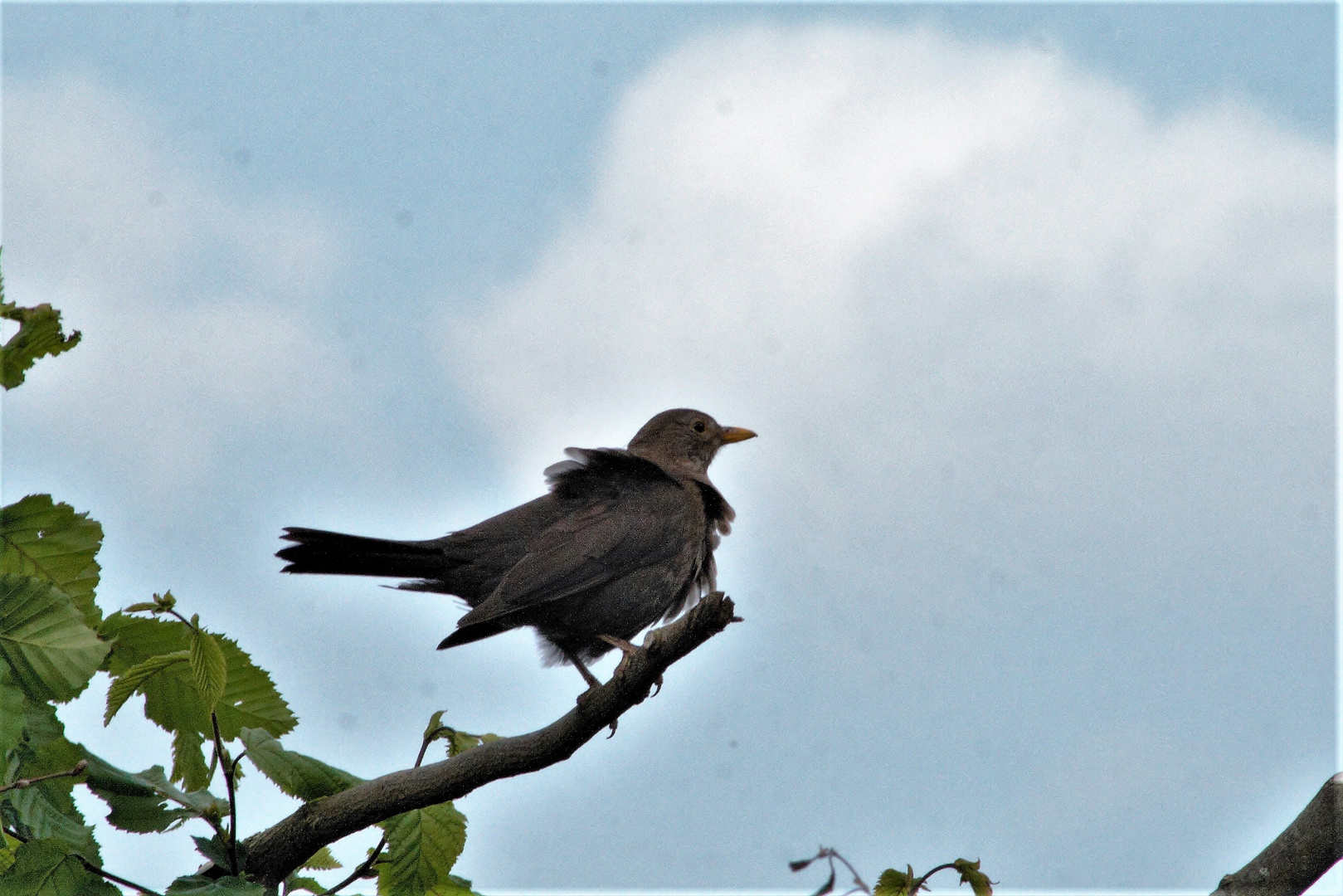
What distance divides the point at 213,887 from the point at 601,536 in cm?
294

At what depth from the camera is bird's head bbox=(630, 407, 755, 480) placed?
7.16m

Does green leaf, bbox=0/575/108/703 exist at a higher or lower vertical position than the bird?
lower

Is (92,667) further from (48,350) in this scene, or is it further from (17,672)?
(48,350)

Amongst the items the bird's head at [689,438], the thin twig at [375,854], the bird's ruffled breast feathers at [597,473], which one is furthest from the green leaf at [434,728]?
the bird's head at [689,438]

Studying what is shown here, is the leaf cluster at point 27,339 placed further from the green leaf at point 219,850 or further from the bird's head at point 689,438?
the bird's head at point 689,438

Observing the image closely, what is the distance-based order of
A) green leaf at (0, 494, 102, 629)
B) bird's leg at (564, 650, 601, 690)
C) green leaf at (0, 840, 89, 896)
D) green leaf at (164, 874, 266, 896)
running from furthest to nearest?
bird's leg at (564, 650, 601, 690)
green leaf at (0, 494, 102, 629)
green leaf at (164, 874, 266, 896)
green leaf at (0, 840, 89, 896)

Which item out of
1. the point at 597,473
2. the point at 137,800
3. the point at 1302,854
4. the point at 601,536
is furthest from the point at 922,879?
the point at 597,473

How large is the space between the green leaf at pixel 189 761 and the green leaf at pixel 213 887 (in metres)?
0.28

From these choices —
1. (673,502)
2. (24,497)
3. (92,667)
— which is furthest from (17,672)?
(673,502)

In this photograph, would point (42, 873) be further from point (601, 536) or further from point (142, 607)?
point (601, 536)

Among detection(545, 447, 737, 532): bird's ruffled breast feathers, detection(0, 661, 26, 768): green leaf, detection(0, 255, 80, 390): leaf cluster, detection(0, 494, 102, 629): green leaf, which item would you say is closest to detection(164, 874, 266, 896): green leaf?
detection(0, 661, 26, 768): green leaf

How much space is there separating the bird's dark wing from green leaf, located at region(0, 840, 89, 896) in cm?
243

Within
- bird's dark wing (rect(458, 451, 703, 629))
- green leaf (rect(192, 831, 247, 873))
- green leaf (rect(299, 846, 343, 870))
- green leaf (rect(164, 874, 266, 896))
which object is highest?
bird's dark wing (rect(458, 451, 703, 629))

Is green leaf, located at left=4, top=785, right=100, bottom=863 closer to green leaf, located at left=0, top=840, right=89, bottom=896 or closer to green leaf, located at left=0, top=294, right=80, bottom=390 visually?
green leaf, located at left=0, top=840, right=89, bottom=896
